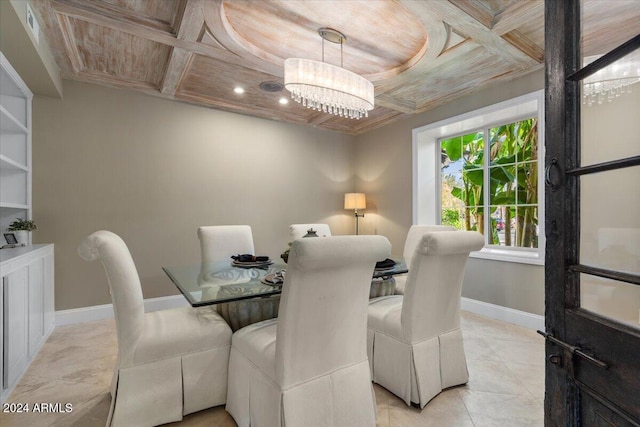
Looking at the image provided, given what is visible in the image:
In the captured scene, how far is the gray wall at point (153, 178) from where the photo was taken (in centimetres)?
315

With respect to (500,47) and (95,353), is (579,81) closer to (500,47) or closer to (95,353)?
(500,47)

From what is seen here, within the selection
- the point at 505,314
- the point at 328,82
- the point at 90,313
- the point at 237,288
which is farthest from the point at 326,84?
the point at 90,313

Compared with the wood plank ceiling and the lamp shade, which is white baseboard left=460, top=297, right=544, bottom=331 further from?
the wood plank ceiling

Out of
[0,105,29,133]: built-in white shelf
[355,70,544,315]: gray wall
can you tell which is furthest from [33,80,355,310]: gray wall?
[355,70,544,315]: gray wall

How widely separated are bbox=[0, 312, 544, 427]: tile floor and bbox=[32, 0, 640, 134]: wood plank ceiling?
2475 mm

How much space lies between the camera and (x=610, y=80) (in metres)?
0.73

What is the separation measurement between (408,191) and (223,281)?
2999mm

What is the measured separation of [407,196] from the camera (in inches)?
168

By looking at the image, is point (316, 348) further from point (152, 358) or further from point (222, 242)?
point (222, 242)

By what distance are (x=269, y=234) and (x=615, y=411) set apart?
3940 millimetres

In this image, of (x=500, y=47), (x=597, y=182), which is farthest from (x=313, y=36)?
(x=597, y=182)

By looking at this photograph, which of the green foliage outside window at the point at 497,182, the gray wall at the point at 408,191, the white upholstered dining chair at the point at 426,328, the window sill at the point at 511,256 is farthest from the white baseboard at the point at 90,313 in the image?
the green foliage outside window at the point at 497,182

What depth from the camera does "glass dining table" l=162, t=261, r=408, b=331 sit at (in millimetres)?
1686

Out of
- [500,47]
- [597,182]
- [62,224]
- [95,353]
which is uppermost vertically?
[500,47]
